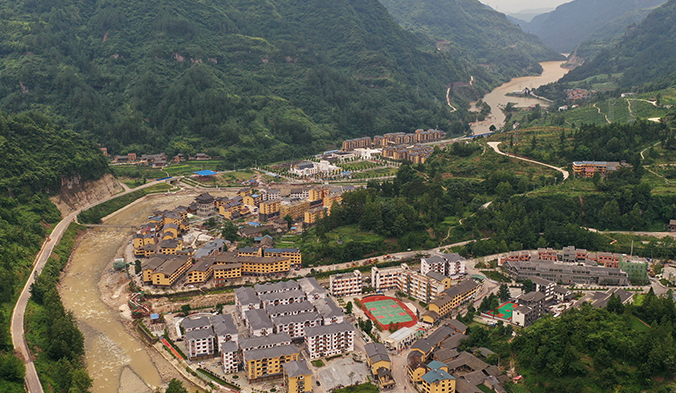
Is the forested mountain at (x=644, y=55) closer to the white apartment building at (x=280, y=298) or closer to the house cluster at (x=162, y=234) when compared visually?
the house cluster at (x=162, y=234)

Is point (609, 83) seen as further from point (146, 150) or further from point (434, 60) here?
point (146, 150)

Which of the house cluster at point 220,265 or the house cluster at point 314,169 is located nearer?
the house cluster at point 220,265

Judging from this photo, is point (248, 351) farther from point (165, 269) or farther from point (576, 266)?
point (576, 266)

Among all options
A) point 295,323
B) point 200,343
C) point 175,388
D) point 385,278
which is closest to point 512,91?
point 385,278

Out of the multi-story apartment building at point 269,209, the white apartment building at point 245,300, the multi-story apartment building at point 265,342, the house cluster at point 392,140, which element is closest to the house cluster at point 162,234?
the multi-story apartment building at point 269,209

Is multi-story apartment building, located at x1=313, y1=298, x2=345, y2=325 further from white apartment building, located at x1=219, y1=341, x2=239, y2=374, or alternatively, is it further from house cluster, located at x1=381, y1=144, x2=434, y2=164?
house cluster, located at x1=381, y1=144, x2=434, y2=164

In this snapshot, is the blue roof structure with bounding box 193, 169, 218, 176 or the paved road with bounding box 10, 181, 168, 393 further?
the blue roof structure with bounding box 193, 169, 218, 176

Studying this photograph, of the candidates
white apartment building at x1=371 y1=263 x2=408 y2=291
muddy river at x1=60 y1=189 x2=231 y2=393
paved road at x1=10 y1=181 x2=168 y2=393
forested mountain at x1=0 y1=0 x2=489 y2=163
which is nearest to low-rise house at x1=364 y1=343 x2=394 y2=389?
white apartment building at x1=371 y1=263 x2=408 y2=291
